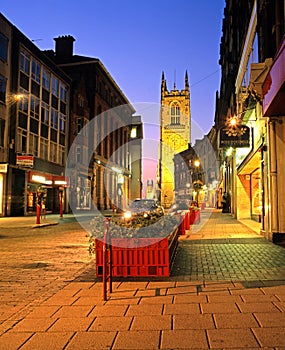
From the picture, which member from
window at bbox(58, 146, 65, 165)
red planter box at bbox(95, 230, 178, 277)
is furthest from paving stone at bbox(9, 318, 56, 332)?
window at bbox(58, 146, 65, 165)

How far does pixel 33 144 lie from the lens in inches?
1398

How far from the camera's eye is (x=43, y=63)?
123 ft

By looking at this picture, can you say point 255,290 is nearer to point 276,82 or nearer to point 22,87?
point 276,82

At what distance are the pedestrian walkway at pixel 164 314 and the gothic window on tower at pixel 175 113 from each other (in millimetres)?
123122

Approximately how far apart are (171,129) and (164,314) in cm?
12412

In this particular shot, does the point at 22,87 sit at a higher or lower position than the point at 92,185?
higher

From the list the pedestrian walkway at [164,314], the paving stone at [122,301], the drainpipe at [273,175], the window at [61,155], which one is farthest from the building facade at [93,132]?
the paving stone at [122,301]

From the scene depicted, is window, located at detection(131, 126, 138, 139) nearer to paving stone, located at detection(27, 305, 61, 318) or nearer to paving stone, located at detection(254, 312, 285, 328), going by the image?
paving stone, located at detection(27, 305, 61, 318)

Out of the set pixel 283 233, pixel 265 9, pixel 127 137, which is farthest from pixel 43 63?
pixel 127 137

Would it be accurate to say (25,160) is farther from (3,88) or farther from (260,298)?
(260,298)

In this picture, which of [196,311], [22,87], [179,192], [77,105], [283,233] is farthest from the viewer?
[179,192]

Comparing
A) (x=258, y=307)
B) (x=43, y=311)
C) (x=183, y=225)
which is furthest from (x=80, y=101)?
(x=258, y=307)

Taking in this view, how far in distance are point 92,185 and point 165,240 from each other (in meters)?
45.3

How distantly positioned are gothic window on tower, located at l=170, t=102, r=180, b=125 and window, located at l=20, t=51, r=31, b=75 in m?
97.1
